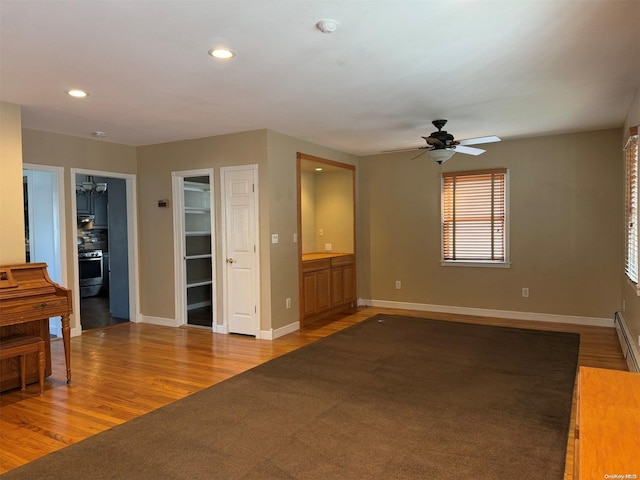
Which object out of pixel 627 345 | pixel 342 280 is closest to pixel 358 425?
pixel 627 345

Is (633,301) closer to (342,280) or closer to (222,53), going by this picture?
(342,280)

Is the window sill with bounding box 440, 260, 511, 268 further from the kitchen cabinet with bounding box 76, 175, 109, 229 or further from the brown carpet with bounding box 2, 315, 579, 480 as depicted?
Answer: the kitchen cabinet with bounding box 76, 175, 109, 229

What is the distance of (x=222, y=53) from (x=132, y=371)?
10.00 ft

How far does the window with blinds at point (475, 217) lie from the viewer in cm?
637

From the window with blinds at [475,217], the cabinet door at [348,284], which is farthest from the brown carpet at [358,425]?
the cabinet door at [348,284]

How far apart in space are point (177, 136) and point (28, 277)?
2.60m

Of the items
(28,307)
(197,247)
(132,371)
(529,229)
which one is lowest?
(132,371)

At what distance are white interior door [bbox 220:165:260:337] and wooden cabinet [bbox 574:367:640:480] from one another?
164 inches

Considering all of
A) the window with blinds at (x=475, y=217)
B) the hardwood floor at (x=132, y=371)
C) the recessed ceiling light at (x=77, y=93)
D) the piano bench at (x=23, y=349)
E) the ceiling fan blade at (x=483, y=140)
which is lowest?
the hardwood floor at (x=132, y=371)

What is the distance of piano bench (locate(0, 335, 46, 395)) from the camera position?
3.47m

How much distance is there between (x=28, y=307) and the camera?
3.60 metres

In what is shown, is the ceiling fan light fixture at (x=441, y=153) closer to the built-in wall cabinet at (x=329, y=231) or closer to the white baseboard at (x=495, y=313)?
the built-in wall cabinet at (x=329, y=231)

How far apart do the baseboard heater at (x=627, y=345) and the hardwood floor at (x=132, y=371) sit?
10 cm

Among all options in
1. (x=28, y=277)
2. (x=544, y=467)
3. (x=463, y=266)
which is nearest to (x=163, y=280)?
(x=28, y=277)
